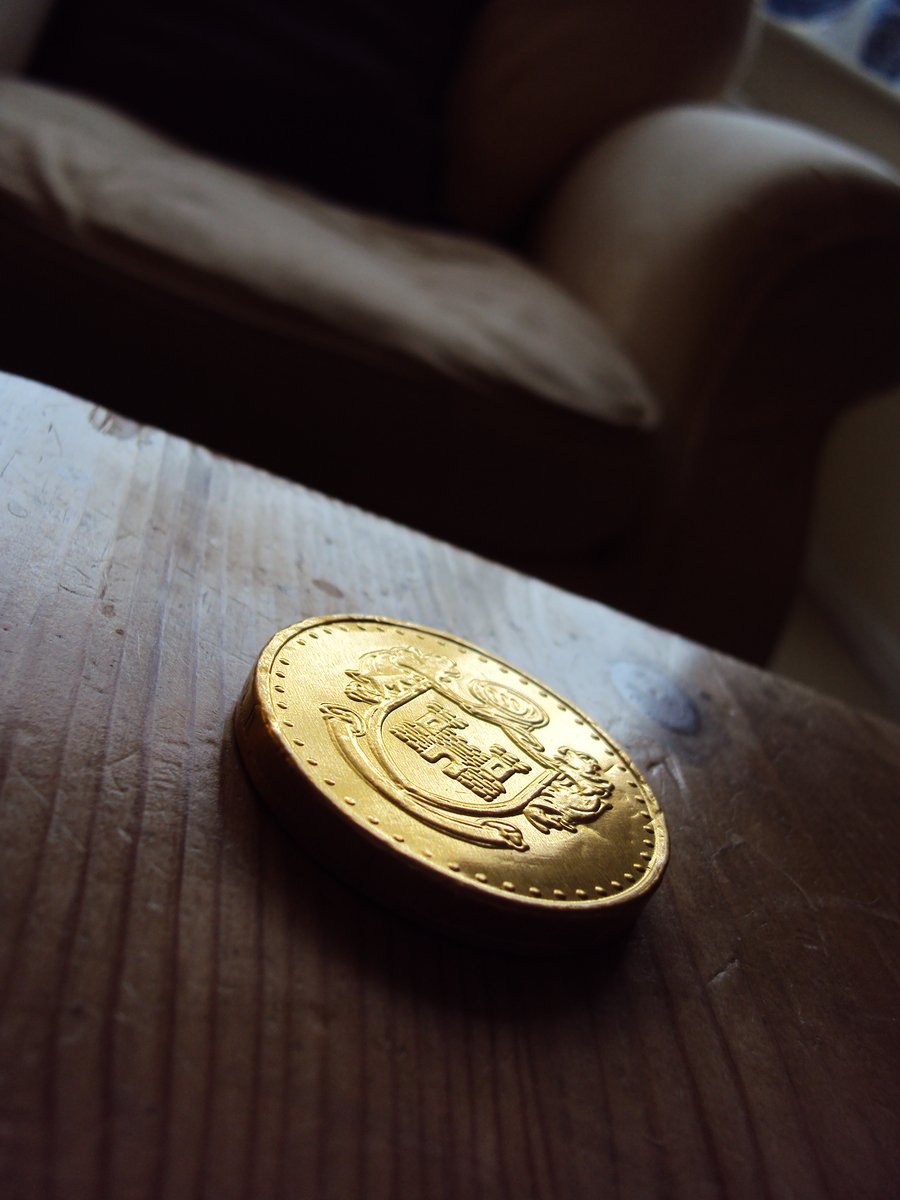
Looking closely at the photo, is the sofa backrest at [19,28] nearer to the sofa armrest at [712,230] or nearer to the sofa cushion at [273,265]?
the sofa cushion at [273,265]

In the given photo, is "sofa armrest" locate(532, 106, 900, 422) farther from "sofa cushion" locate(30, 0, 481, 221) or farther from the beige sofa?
"sofa cushion" locate(30, 0, 481, 221)

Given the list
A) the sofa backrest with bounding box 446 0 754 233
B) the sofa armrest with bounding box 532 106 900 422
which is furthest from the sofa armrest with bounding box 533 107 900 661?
the sofa backrest with bounding box 446 0 754 233

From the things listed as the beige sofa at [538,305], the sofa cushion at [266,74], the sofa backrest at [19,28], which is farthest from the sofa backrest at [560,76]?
the sofa backrest at [19,28]

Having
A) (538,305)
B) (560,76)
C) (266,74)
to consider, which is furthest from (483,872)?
(560,76)

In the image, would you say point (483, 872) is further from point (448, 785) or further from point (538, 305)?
point (538, 305)

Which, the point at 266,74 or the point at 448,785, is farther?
the point at 266,74

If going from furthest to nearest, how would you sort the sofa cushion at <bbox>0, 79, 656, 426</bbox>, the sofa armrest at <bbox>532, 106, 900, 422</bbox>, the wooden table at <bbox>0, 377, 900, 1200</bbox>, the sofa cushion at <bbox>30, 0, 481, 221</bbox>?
the sofa cushion at <bbox>30, 0, 481, 221</bbox> → the sofa armrest at <bbox>532, 106, 900, 422</bbox> → the sofa cushion at <bbox>0, 79, 656, 426</bbox> → the wooden table at <bbox>0, 377, 900, 1200</bbox>

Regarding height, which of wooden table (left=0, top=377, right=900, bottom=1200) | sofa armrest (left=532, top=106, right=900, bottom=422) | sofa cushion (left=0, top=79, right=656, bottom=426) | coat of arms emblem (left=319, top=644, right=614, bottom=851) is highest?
sofa armrest (left=532, top=106, right=900, bottom=422)
